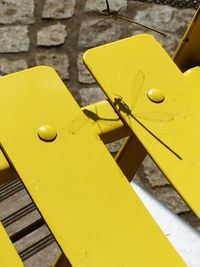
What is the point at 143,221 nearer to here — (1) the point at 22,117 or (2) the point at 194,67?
(1) the point at 22,117

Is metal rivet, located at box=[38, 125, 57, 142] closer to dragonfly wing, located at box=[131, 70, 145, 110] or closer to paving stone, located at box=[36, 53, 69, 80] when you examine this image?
dragonfly wing, located at box=[131, 70, 145, 110]

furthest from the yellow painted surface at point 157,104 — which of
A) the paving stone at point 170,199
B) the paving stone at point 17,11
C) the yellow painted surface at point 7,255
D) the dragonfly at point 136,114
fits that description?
the paving stone at point 17,11

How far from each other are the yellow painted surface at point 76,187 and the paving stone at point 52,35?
4.70ft

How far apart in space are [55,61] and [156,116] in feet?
4.63

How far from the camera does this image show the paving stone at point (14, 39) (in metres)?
2.54

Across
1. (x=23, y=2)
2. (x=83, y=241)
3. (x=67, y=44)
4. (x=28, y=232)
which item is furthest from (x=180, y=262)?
(x=23, y=2)

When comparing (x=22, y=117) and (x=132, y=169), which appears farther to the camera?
(x=132, y=169)

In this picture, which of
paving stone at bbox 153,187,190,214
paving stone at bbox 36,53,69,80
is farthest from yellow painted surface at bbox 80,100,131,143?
paving stone at bbox 36,53,69,80

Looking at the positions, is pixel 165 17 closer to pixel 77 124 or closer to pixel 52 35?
pixel 52 35

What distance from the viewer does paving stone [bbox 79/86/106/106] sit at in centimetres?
241

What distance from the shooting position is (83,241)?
1.01 metres

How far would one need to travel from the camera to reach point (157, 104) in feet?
3.98

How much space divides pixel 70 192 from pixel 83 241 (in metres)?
0.10

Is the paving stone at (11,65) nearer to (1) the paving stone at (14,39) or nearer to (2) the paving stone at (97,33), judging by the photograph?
(1) the paving stone at (14,39)
